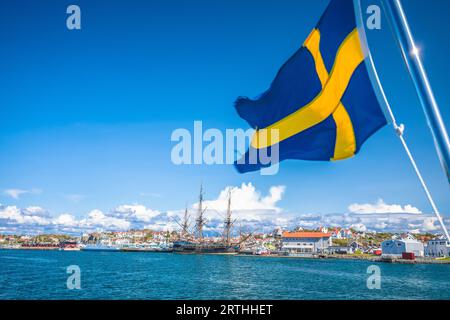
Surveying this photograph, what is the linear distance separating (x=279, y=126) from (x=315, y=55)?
1.19 m

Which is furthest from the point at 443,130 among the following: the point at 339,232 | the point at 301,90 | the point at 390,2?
the point at 339,232

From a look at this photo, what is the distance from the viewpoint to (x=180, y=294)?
1151 inches

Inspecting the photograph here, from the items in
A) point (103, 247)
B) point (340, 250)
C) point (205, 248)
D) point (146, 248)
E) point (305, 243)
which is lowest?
point (103, 247)

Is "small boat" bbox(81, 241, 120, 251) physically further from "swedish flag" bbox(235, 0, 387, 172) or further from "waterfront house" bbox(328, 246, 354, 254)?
"swedish flag" bbox(235, 0, 387, 172)

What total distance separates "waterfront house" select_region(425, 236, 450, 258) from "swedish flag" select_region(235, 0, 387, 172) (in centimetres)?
12045

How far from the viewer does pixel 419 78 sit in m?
2.55

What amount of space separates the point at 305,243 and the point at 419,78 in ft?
404

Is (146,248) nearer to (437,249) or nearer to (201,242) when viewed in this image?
(201,242)

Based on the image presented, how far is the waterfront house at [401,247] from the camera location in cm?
9781

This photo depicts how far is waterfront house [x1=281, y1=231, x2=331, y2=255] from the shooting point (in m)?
117

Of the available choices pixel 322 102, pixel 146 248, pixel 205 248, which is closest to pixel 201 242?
pixel 205 248

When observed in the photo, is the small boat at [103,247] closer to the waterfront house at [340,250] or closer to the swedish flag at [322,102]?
the waterfront house at [340,250]
